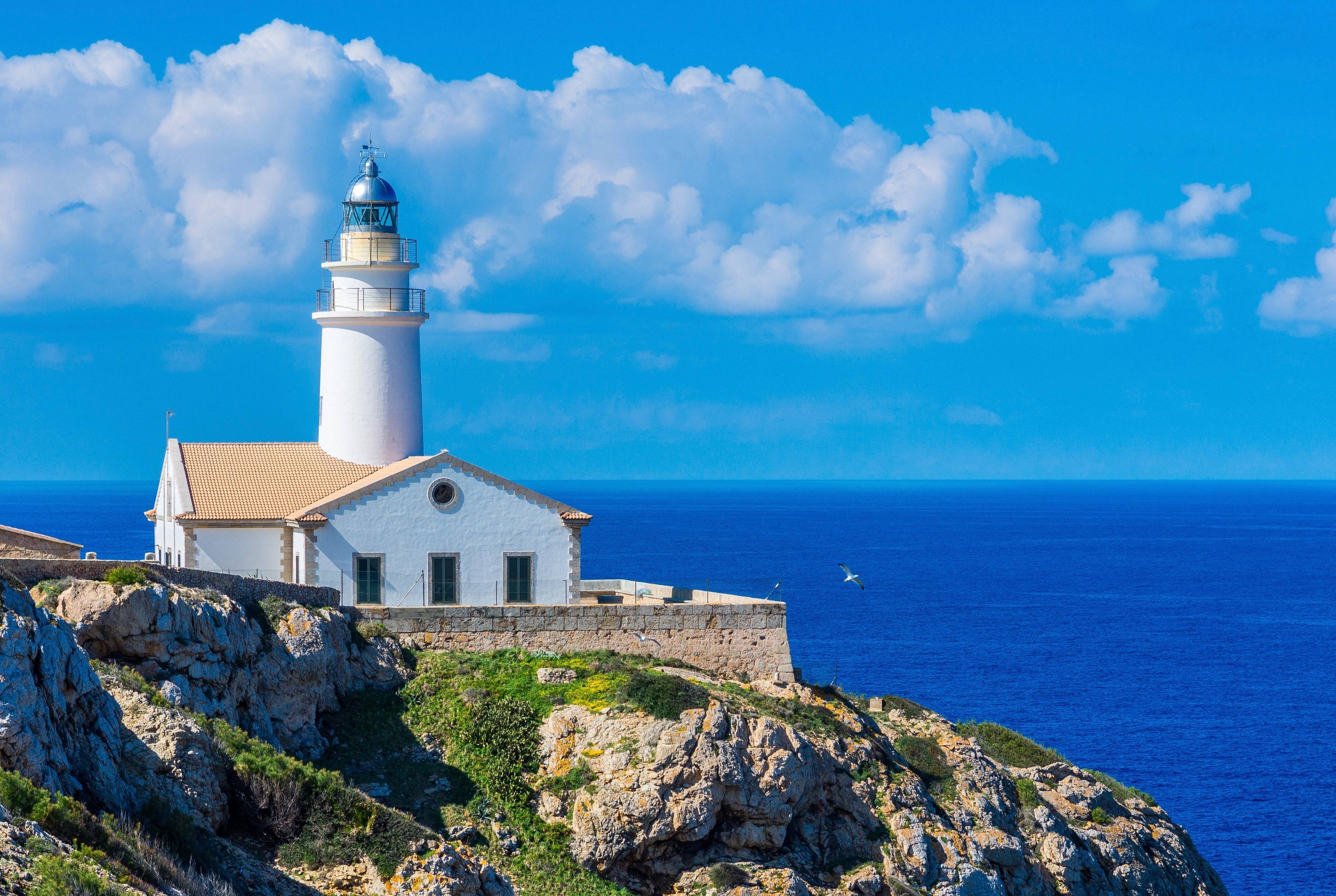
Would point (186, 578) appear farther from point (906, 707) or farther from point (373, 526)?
point (906, 707)

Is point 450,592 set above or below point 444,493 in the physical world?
below

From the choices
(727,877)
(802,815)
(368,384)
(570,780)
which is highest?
(368,384)

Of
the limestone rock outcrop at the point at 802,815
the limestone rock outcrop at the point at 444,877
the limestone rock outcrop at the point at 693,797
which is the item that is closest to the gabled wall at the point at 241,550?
the limestone rock outcrop at the point at 693,797

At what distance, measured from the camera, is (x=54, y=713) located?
18.1m

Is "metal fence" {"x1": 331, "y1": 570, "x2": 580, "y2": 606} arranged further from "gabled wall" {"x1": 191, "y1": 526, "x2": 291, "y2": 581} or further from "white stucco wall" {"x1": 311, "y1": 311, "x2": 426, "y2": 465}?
"white stucco wall" {"x1": 311, "y1": 311, "x2": 426, "y2": 465}

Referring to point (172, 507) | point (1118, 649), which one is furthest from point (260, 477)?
point (1118, 649)

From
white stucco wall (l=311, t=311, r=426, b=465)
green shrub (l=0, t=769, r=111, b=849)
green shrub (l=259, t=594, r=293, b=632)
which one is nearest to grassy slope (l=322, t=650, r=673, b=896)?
green shrub (l=259, t=594, r=293, b=632)

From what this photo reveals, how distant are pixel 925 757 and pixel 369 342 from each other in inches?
771

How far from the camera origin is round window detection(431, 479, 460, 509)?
38219 millimetres

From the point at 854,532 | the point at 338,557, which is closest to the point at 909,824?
the point at 338,557

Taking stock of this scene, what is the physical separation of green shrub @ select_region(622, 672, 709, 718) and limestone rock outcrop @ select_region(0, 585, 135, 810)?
13.2m

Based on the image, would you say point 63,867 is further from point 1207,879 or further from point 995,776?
point 1207,879

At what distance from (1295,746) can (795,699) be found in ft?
111

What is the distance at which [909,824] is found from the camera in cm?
3222
